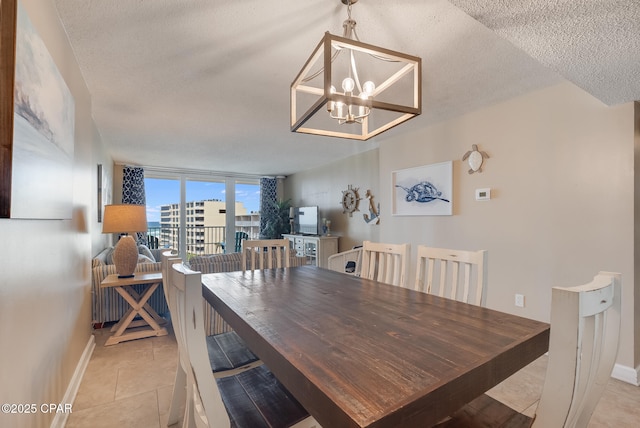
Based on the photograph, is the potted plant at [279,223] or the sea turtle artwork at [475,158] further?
the potted plant at [279,223]

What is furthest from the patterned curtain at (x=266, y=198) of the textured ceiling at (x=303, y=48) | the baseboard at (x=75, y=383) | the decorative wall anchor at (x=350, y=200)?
the baseboard at (x=75, y=383)

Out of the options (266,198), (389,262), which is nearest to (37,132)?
(389,262)

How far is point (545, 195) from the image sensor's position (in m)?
2.51

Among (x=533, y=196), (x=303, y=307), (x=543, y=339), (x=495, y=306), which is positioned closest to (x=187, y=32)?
(x=303, y=307)

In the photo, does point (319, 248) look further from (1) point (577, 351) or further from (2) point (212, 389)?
(1) point (577, 351)

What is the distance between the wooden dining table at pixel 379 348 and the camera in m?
0.68

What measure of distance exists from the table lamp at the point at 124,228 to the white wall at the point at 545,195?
126 inches

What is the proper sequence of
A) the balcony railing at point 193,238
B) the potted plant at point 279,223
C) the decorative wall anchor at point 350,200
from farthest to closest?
the potted plant at point 279,223
the balcony railing at point 193,238
the decorative wall anchor at point 350,200

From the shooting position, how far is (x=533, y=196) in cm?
259

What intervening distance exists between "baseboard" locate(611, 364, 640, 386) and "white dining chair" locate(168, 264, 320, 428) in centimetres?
244

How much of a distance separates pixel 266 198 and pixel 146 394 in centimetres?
560

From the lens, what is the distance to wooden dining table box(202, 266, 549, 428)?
2.24ft

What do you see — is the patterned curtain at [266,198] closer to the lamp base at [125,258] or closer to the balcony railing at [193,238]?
the balcony railing at [193,238]

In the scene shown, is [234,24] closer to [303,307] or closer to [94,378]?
[303,307]
